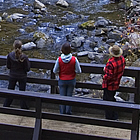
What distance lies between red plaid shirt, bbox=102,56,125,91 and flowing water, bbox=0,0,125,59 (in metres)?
6.93

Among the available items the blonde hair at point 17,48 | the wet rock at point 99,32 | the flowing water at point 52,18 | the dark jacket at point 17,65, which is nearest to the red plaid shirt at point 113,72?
the dark jacket at point 17,65

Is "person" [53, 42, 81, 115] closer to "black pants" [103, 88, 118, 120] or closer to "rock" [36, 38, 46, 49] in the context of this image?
"black pants" [103, 88, 118, 120]

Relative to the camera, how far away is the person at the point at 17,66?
16.4 ft

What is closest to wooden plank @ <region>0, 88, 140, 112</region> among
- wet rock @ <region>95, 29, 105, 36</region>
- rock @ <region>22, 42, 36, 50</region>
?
rock @ <region>22, 42, 36, 50</region>

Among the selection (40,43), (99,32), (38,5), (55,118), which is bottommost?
(55,118)

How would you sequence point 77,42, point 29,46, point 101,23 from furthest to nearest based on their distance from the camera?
point 101,23 < point 77,42 < point 29,46

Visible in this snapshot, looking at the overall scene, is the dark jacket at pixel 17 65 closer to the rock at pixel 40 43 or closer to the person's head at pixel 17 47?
the person's head at pixel 17 47

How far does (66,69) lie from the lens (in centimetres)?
493

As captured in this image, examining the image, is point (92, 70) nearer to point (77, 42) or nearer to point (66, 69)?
point (66, 69)

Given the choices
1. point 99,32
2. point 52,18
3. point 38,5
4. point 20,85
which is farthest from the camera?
point 38,5

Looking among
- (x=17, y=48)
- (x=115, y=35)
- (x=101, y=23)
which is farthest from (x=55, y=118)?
(x=101, y=23)

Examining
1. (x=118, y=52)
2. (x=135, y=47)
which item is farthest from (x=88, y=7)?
(x=118, y=52)

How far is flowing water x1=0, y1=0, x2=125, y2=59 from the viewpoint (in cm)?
1327

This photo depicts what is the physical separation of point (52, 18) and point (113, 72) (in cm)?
1227
